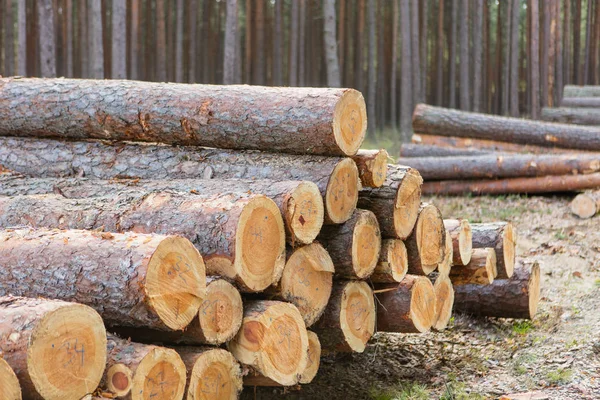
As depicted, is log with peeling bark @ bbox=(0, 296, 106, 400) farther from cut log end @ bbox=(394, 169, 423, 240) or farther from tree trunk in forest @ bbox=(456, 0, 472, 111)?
tree trunk in forest @ bbox=(456, 0, 472, 111)

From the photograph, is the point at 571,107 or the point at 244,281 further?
the point at 571,107

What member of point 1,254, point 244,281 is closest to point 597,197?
point 244,281

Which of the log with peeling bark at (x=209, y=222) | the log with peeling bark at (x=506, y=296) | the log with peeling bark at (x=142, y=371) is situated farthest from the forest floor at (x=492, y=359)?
the log with peeling bark at (x=142, y=371)

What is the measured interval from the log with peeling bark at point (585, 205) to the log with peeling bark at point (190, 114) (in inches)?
196

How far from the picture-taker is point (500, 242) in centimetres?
570

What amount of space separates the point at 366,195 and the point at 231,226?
1.37 meters

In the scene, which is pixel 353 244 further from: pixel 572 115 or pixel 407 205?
pixel 572 115

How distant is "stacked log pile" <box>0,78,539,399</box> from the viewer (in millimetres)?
3229

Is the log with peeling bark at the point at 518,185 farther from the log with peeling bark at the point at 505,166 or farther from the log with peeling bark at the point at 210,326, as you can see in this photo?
the log with peeling bark at the point at 210,326

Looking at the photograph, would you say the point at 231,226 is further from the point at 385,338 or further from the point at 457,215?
the point at 457,215

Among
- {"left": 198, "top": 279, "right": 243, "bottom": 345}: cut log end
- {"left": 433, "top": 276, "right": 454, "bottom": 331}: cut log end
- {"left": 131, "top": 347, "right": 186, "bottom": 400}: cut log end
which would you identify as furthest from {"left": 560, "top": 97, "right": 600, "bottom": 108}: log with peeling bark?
{"left": 131, "top": 347, "right": 186, "bottom": 400}: cut log end

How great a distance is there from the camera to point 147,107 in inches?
198

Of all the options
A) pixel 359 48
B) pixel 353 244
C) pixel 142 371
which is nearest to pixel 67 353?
pixel 142 371

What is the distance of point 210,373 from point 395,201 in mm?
1687
